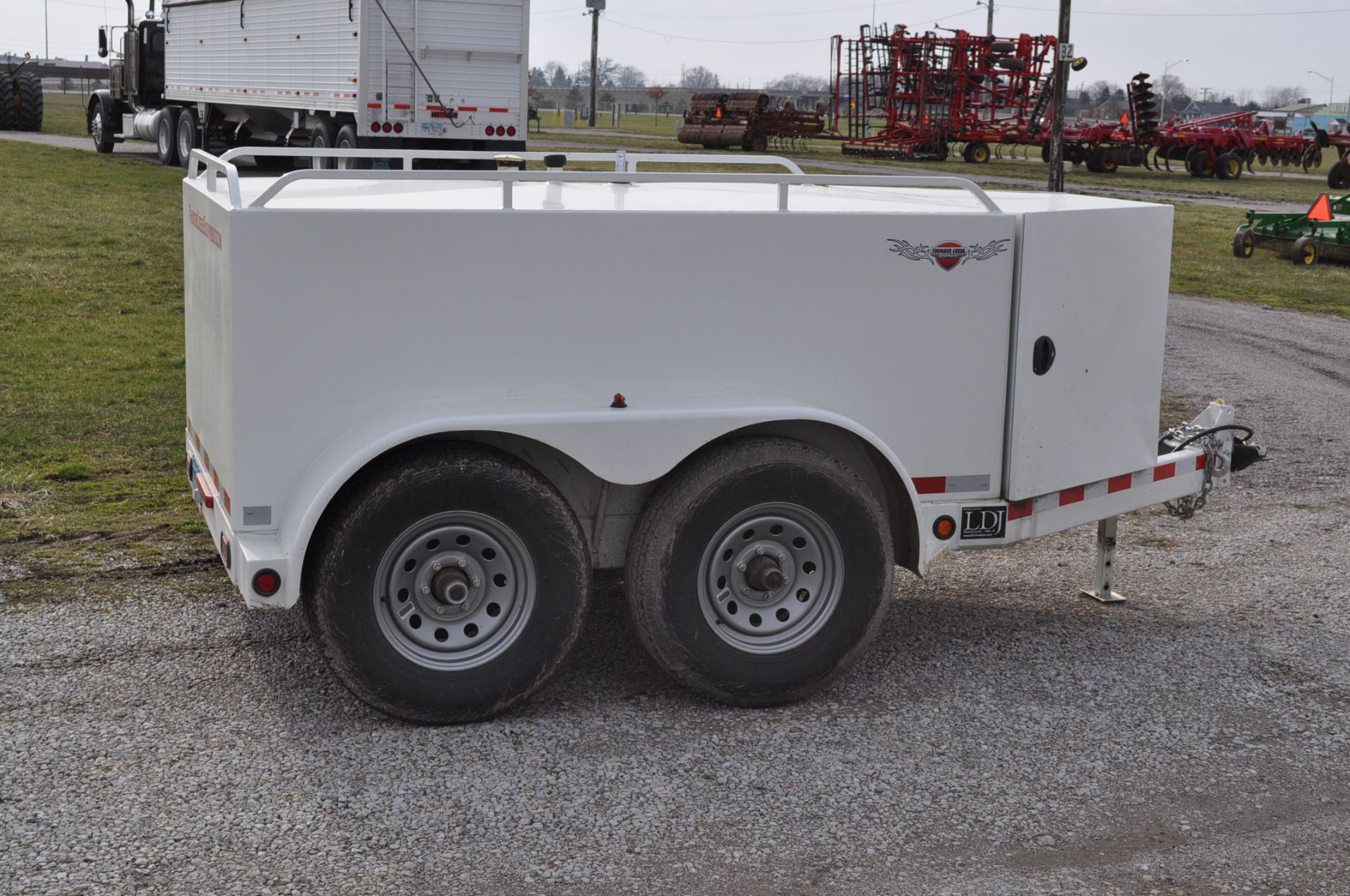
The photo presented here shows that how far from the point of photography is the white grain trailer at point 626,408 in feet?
14.2

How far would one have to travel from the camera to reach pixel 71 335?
11.5 metres

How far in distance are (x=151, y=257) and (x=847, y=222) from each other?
42.3 feet

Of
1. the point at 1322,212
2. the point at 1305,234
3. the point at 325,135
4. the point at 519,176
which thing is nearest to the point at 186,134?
the point at 325,135

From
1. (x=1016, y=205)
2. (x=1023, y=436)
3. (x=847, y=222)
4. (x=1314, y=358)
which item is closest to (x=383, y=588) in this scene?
(x=847, y=222)

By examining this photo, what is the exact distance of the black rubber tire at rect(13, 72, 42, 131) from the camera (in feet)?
118

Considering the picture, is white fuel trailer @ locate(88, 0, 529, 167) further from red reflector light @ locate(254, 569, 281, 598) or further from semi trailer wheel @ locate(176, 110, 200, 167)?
red reflector light @ locate(254, 569, 281, 598)

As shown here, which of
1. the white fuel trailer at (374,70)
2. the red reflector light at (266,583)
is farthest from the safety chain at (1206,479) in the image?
the white fuel trailer at (374,70)

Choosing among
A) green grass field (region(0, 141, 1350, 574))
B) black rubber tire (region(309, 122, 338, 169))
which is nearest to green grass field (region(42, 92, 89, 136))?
black rubber tire (region(309, 122, 338, 169))

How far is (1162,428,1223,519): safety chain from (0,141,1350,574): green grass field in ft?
9.12

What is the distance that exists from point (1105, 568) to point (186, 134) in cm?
2615

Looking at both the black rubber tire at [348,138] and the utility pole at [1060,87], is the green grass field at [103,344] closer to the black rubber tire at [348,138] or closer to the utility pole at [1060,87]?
the utility pole at [1060,87]

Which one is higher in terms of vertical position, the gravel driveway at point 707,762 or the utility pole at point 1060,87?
→ the utility pole at point 1060,87

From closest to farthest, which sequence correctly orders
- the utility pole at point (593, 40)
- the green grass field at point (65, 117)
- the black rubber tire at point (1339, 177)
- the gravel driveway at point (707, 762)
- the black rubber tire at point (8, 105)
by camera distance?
the gravel driveway at point (707, 762)
the black rubber tire at point (8, 105)
the black rubber tire at point (1339, 177)
the green grass field at point (65, 117)
the utility pole at point (593, 40)

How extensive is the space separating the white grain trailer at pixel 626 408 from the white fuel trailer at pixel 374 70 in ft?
48.8
